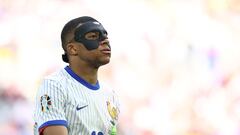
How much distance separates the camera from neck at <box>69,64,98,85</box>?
2068 mm

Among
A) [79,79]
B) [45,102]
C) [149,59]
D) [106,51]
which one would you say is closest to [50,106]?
[45,102]

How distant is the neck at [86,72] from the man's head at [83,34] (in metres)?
0.07

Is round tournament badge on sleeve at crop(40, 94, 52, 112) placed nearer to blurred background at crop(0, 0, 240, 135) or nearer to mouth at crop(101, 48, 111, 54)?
mouth at crop(101, 48, 111, 54)

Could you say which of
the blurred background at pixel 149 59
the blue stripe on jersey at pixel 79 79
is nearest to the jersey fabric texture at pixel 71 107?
the blue stripe on jersey at pixel 79 79

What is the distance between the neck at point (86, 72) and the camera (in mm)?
2068

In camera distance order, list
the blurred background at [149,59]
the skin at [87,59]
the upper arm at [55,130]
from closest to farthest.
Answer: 1. the upper arm at [55,130]
2. the skin at [87,59]
3. the blurred background at [149,59]

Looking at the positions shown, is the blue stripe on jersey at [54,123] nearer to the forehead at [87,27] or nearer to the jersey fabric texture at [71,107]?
the jersey fabric texture at [71,107]

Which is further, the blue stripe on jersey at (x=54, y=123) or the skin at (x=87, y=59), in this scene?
the skin at (x=87, y=59)

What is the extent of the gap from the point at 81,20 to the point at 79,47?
127 millimetres

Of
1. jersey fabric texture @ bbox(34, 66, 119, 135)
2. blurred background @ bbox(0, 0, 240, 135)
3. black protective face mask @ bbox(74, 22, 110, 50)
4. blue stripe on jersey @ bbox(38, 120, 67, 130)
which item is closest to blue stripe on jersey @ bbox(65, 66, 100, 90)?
jersey fabric texture @ bbox(34, 66, 119, 135)

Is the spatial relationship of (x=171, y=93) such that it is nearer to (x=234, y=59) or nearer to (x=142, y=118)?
(x=142, y=118)

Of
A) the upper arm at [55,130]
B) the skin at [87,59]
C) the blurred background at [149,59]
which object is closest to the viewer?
the upper arm at [55,130]

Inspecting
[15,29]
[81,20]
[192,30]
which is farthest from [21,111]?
[81,20]

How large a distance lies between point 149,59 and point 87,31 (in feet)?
12.3
